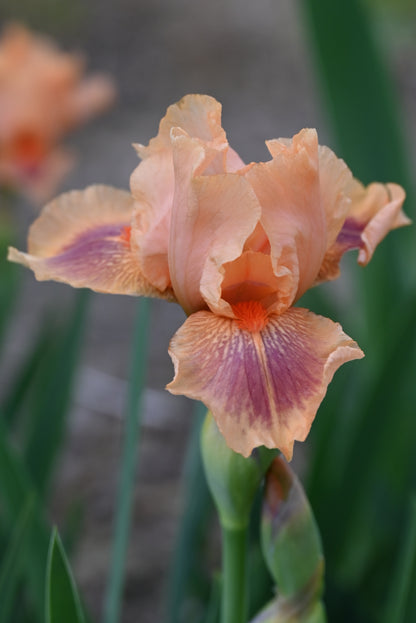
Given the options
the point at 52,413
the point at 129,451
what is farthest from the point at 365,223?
the point at 52,413

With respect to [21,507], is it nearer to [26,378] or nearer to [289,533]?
[289,533]

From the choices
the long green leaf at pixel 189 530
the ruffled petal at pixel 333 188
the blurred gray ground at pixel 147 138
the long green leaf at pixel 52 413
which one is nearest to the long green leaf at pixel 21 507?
the long green leaf at pixel 189 530

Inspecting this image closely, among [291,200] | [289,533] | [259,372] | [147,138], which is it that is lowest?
[289,533]

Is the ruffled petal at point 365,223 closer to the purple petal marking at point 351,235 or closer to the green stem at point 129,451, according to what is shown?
the purple petal marking at point 351,235

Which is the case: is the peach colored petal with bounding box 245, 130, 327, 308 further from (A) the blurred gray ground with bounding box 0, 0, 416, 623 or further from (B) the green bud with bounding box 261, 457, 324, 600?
(A) the blurred gray ground with bounding box 0, 0, 416, 623

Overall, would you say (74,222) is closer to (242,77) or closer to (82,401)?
(82,401)

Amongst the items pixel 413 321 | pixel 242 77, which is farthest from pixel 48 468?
pixel 242 77

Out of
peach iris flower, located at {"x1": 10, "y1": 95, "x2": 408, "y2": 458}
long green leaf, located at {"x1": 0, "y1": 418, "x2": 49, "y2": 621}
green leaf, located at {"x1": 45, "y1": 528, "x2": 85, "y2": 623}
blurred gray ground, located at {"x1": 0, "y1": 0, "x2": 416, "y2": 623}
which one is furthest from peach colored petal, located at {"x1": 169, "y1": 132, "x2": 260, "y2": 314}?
blurred gray ground, located at {"x1": 0, "y1": 0, "x2": 416, "y2": 623}

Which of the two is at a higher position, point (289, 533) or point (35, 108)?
point (35, 108)
